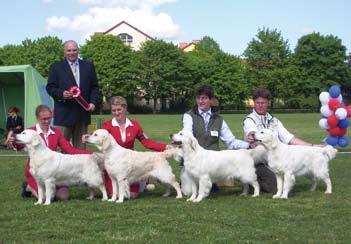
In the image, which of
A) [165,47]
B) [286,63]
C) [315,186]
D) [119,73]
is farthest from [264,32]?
[315,186]

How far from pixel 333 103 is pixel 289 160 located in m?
4.89

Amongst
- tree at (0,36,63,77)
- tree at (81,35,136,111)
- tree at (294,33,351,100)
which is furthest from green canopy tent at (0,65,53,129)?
tree at (294,33,351,100)

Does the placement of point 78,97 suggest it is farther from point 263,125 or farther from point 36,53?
point 36,53

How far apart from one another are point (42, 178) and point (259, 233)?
288 cm

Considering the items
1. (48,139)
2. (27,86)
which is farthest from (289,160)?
(27,86)

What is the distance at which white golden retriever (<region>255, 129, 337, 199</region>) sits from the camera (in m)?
6.87

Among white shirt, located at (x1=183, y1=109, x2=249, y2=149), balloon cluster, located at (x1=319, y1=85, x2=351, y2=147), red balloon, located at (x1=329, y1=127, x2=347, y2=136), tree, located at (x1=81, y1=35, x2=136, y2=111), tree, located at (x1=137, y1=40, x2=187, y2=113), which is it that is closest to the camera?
white shirt, located at (x1=183, y1=109, x2=249, y2=149)

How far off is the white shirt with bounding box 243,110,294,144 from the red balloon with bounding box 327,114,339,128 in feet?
13.5

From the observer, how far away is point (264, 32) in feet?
221

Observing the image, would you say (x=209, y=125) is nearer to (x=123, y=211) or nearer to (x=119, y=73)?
(x=123, y=211)

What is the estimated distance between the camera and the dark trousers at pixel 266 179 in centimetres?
743

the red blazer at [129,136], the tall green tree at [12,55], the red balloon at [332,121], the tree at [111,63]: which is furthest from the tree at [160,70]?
the red blazer at [129,136]

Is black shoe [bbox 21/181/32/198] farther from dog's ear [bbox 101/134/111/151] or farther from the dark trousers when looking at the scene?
the dark trousers

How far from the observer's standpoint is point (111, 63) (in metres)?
64.2
